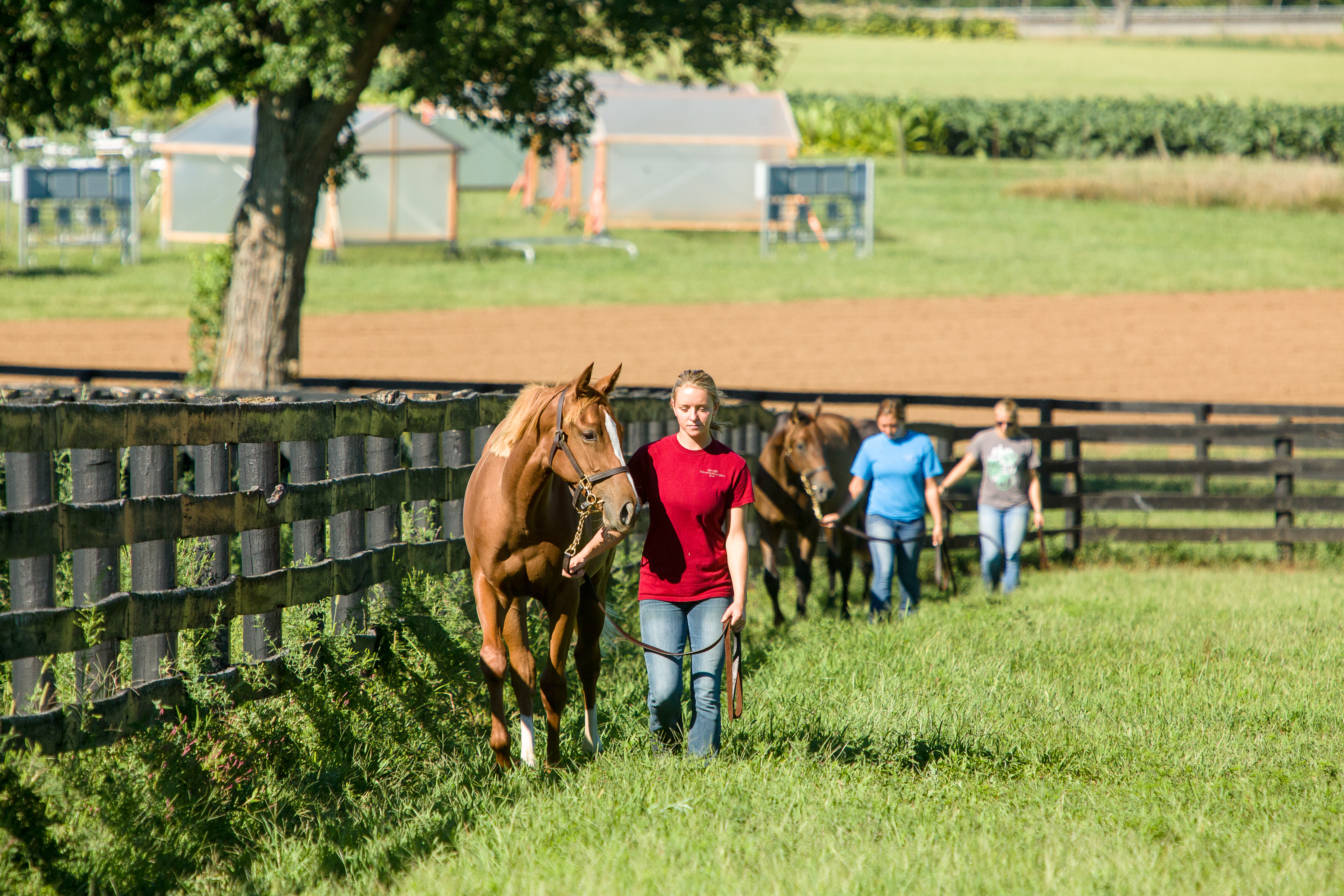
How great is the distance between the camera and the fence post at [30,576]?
3863mm

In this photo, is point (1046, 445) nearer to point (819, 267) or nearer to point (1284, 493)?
point (1284, 493)

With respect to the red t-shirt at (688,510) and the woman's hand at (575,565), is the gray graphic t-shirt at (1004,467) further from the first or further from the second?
the woman's hand at (575,565)

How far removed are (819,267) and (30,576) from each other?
30.2 meters

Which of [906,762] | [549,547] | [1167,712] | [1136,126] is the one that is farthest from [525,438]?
[1136,126]

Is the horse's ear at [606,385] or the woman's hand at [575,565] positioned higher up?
the horse's ear at [606,385]

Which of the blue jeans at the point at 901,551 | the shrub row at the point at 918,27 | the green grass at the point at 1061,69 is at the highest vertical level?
the shrub row at the point at 918,27

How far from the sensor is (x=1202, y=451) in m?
13.0

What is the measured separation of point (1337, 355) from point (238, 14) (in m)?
20.3

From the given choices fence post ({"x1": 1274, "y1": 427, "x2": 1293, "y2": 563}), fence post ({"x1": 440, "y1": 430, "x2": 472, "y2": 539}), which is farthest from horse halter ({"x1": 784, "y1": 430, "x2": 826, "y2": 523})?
fence post ({"x1": 1274, "y1": 427, "x2": 1293, "y2": 563})

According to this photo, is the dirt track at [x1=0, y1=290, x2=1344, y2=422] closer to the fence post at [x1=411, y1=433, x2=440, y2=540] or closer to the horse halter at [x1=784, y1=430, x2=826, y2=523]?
the horse halter at [x1=784, y1=430, x2=826, y2=523]

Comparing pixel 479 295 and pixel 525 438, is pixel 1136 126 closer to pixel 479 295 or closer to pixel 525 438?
pixel 479 295

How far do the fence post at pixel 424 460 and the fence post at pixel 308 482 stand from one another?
36.9 inches

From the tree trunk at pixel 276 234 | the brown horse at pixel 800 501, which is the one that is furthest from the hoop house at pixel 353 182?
the brown horse at pixel 800 501

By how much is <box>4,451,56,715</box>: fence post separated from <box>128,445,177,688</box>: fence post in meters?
0.31
